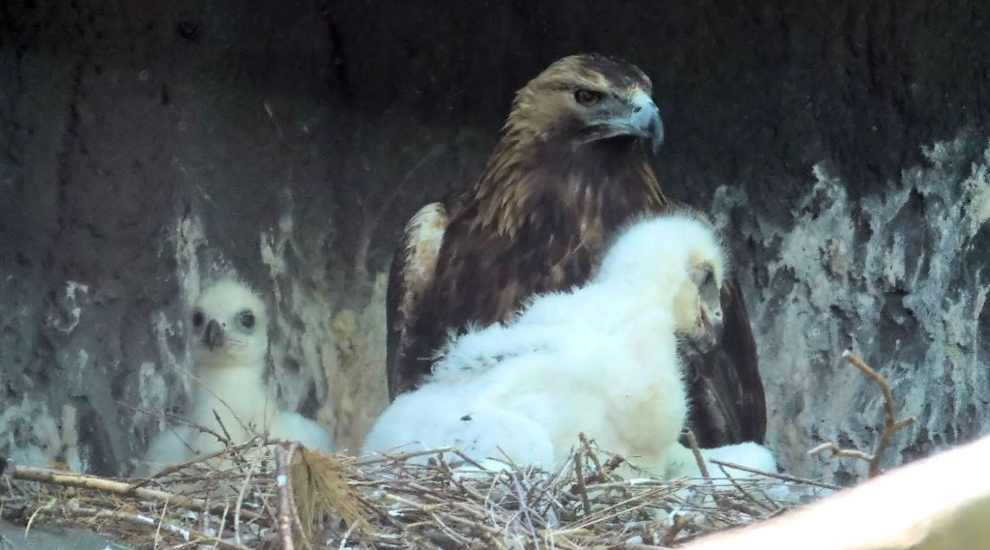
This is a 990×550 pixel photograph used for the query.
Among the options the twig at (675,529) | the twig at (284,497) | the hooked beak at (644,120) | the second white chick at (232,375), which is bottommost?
the twig at (675,529)

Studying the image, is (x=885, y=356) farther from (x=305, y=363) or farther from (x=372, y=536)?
(x=372, y=536)

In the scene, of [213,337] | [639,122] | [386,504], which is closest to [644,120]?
[639,122]

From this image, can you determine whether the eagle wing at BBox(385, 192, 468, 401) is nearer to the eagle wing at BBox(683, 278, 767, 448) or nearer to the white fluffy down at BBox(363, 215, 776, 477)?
the white fluffy down at BBox(363, 215, 776, 477)

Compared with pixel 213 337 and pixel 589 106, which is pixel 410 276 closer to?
pixel 213 337

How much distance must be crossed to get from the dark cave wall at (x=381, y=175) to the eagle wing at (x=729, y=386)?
1.28ft

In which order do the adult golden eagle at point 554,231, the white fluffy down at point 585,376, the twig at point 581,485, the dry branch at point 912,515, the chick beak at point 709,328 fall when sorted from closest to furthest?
the dry branch at point 912,515
the twig at point 581,485
the white fluffy down at point 585,376
the chick beak at point 709,328
the adult golden eagle at point 554,231

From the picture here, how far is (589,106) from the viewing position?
12.3 ft

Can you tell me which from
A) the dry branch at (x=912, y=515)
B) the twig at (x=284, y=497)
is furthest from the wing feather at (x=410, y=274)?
the dry branch at (x=912, y=515)

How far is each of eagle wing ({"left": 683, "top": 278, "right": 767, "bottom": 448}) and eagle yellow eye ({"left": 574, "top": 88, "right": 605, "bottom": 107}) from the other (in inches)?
26.6

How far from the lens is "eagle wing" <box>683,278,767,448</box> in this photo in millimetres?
3590

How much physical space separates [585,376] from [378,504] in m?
0.78

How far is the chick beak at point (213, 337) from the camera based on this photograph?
353 cm

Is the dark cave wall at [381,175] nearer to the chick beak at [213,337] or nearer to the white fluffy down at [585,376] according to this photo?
the chick beak at [213,337]

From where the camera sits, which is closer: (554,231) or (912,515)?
(912,515)
